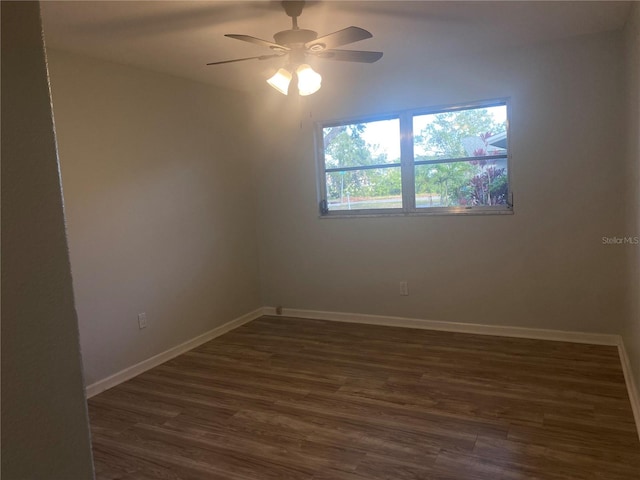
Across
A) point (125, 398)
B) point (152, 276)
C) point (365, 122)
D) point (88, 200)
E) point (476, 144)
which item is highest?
point (365, 122)

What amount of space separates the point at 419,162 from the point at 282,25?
6.03 ft

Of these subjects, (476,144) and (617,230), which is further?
(476,144)

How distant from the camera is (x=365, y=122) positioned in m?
4.43

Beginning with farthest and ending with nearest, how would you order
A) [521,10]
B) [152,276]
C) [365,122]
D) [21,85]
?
[365,122] < [152,276] < [521,10] < [21,85]

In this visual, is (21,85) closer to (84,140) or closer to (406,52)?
(84,140)

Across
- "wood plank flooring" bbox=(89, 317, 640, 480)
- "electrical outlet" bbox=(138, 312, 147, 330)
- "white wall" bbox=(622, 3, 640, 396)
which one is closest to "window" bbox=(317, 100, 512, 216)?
"white wall" bbox=(622, 3, 640, 396)

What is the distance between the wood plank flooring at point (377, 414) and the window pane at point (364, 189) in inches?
51.4

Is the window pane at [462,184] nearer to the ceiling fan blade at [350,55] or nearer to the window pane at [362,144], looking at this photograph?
the window pane at [362,144]

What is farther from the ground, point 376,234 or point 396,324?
point 376,234

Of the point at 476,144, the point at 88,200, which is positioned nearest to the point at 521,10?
the point at 476,144

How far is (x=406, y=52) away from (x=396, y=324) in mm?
2426

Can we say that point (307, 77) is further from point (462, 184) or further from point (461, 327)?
point (461, 327)

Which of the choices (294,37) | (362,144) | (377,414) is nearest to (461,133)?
(362,144)

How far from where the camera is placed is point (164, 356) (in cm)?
390
